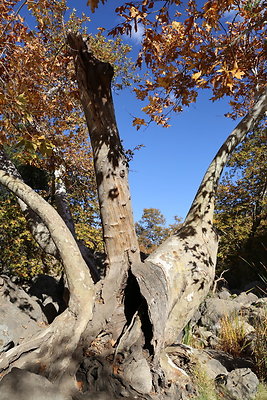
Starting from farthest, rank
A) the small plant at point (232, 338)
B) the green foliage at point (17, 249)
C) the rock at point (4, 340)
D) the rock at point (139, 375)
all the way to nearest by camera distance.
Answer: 1. the green foliage at point (17, 249)
2. the small plant at point (232, 338)
3. the rock at point (4, 340)
4. the rock at point (139, 375)

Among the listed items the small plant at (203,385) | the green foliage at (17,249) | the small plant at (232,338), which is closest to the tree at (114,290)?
the small plant at (203,385)

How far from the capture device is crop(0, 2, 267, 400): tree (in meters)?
2.96

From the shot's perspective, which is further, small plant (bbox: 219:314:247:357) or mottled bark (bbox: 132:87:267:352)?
small plant (bbox: 219:314:247:357)

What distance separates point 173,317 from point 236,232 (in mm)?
8865

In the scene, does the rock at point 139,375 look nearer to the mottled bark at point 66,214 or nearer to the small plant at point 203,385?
the small plant at point 203,385

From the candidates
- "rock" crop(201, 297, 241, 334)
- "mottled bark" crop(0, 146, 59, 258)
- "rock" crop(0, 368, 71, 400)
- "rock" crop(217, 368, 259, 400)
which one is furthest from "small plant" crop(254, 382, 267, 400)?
"mottled bark" crop(0, 146, 59, 258)

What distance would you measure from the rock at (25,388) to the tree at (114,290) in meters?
0.33

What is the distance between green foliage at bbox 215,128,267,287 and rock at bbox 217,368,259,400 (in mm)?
8333

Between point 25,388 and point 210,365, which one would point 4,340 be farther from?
point 210,365

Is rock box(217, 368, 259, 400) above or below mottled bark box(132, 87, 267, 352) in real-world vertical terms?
below

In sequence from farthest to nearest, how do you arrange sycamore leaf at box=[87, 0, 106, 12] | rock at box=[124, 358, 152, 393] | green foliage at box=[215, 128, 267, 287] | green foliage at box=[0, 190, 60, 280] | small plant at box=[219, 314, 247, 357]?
1. green foliage at box=[215, 128, 267, 287]
2. green foliage at box=[0, 190, 60, 280]
3. small plant at box=[219, 314, 247, 357]
4. sycamore leaf at box=[87, 0, 106, 12]
5. rock at box=[124, 358, 152, 393]

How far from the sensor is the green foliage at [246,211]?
11812mm

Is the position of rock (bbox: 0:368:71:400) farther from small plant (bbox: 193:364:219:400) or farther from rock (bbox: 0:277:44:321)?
rock (bbox: 0:277:44:321)

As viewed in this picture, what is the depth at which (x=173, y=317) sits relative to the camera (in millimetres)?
3871
